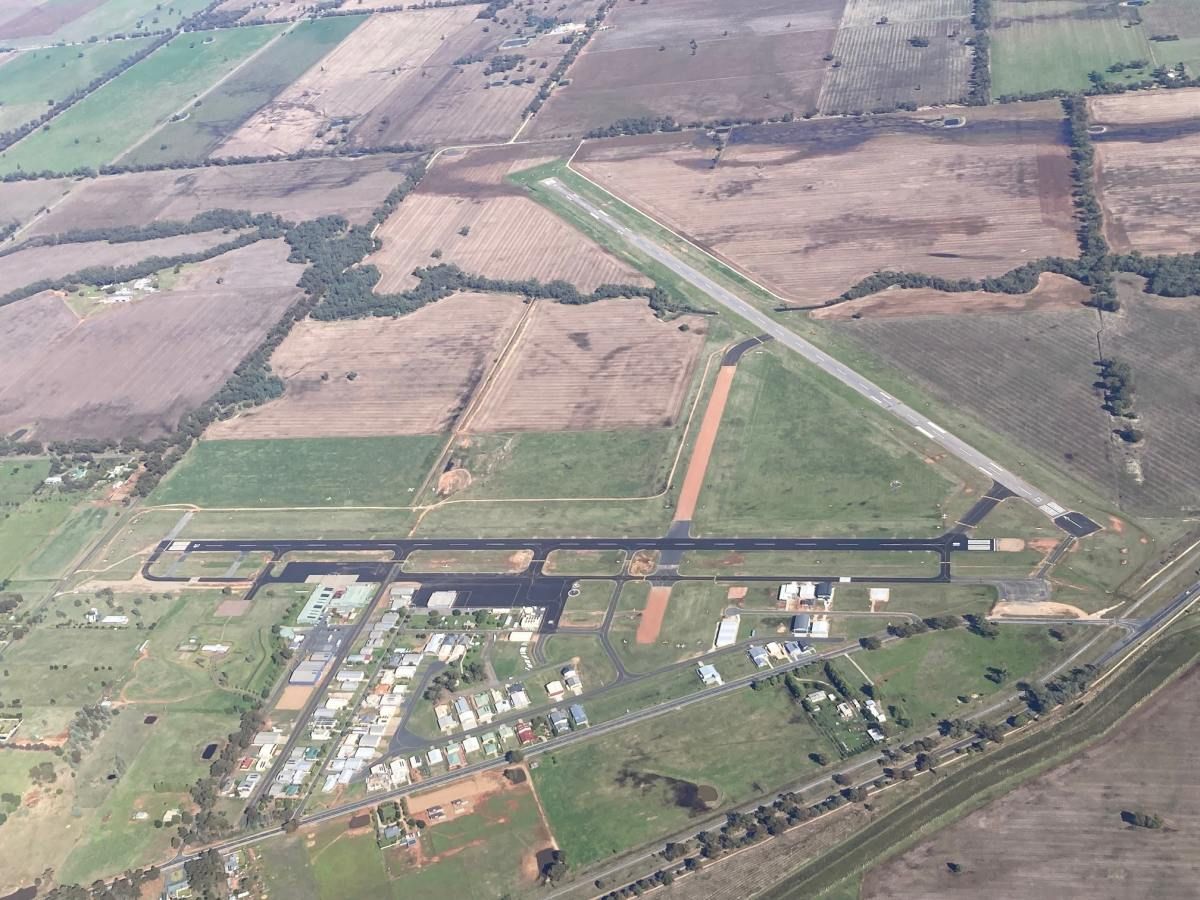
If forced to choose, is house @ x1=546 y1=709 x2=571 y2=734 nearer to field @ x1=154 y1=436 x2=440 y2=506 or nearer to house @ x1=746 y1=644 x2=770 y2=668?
house @ x1=746 y1=644 x2=770 y2=668

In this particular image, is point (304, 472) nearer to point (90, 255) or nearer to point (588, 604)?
point (588, 604)

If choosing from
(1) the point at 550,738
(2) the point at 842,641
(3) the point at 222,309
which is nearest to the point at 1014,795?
(2) the point at 842,641

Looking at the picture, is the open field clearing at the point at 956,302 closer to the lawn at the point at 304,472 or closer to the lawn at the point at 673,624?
the lawn at the point at 673,624

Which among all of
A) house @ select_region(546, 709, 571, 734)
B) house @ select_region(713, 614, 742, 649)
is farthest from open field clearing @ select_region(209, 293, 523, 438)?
house @ select_region(546, 709, 571, 734)

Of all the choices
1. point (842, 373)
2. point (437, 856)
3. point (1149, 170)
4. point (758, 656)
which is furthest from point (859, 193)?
point (437, 856)

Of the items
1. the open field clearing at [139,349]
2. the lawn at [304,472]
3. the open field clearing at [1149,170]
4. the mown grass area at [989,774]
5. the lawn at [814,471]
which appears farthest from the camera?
the open field clearing at [139,349]

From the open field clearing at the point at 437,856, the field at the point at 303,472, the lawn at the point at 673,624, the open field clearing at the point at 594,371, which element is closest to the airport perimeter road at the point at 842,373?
the open field clearing at the point at 594,371

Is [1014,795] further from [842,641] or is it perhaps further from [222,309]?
[222,309]
